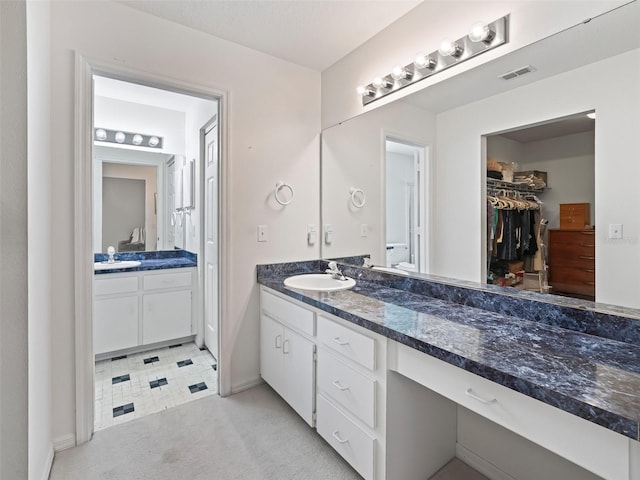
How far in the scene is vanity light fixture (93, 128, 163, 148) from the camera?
3.21 m

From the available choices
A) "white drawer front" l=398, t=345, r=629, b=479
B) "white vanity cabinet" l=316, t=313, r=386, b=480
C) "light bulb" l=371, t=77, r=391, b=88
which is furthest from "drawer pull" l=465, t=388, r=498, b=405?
"light bulb" l=371, t=77, r=391, b=88

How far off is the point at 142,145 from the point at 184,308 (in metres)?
1.79

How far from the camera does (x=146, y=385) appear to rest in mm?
2408

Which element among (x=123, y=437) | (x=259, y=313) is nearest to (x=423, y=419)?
(x=259, y=313)

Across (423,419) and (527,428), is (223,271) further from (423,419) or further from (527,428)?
(527,428)

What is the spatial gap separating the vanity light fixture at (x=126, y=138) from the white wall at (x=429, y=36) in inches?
78.9

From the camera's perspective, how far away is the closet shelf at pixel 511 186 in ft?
4.55

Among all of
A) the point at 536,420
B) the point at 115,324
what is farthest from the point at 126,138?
the point at 536,420

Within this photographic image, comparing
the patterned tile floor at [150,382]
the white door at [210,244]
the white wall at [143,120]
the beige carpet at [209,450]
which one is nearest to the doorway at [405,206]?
the beige carpet at [209,450]

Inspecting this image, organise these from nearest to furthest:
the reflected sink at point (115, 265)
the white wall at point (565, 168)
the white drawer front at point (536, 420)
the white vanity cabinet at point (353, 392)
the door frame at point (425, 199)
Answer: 1. the white drawer front at point (536, 420)
2. the white wall at point (565, 168)
3. the white vanity cabinet at point (353, 392)
4. the door frame at point (425, 199)
5. the reflected sink at point (115, 265)

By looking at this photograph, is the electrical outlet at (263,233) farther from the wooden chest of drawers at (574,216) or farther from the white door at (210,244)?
the wooden chest of drawers at (574,216)

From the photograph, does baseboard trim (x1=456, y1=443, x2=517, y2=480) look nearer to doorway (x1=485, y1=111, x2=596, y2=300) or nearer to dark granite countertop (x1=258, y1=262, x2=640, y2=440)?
dark granite countertop (x1=258, y1=262, x2=640, y2=440)

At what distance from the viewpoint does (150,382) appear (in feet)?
8.05

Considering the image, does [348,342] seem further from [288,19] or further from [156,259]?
[156,259]
